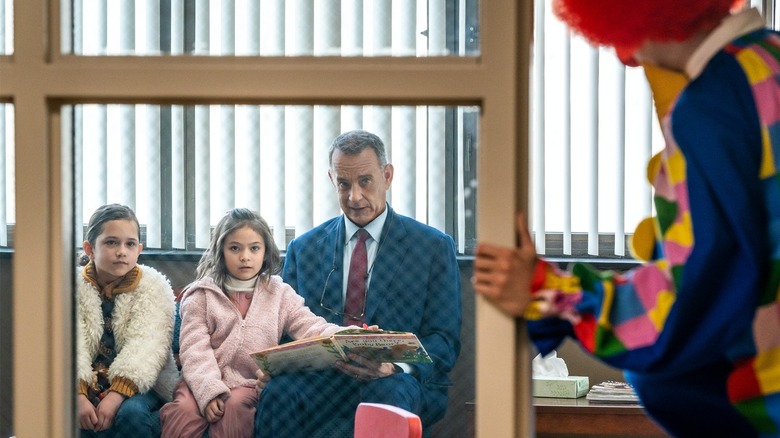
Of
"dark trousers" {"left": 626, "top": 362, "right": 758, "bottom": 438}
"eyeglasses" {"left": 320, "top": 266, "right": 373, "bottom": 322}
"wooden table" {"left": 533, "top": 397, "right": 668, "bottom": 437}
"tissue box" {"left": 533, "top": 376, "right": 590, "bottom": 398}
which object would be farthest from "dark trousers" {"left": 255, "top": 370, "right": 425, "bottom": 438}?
"tissue box" {"left": 533, "top": 376, "right": 590, "bottom": 398}

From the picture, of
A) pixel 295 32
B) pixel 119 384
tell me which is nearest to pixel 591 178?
→ pixel 119 384

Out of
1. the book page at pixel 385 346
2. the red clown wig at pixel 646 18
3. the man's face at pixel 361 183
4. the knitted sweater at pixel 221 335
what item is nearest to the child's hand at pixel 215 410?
the knitted sweater at pixel 221 335

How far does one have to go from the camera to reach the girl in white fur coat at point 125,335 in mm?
1455

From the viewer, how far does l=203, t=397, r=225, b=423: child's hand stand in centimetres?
160

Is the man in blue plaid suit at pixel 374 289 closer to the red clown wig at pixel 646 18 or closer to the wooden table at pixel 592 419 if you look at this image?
the red clown wig at pixel 646 18

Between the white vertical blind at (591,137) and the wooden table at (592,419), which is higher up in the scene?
the white vertical blind at (591,137)

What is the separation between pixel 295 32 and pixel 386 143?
0.98 feet

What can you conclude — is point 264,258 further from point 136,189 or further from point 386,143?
point 386,143

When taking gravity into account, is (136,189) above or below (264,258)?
above

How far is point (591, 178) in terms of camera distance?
3.30 m

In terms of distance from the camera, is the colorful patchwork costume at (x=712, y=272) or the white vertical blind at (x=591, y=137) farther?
the white vertical blind at (x=591, y=137)

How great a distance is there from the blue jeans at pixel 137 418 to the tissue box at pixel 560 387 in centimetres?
155

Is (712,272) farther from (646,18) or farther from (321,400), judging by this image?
(321,400)

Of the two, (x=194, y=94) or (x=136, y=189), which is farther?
(x=136, y=189)
